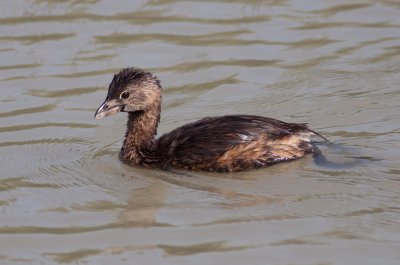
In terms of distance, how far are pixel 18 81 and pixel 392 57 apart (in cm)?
408

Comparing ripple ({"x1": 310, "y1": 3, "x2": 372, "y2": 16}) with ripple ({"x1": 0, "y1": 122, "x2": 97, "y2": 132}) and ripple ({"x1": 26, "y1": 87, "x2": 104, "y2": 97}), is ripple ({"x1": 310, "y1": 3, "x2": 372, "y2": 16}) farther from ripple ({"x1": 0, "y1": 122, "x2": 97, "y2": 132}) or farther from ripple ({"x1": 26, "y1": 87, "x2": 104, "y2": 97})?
ripple ({"x1": 0, "y1": 122, "x2": 97, "y2": 132})

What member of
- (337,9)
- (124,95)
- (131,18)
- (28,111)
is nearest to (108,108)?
(124,95)

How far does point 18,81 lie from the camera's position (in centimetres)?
1231

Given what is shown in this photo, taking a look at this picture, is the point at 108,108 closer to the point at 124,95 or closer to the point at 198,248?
the point at 124,95

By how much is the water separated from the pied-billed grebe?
0.14 meters

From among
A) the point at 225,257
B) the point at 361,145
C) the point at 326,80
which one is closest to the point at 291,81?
the point at 326,80

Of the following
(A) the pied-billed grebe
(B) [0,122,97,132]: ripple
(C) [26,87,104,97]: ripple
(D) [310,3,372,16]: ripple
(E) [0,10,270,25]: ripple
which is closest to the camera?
(A) the pied-billed grebe

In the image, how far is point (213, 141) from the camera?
393 inches

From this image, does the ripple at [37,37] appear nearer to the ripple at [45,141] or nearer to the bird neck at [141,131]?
the ripple at [45,141]

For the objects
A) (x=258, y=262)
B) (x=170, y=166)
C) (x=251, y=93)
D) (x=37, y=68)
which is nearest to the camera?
(x=258, y=262)

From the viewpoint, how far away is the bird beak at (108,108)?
10367 mm

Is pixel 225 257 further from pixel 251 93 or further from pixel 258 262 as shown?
pixel 251 93

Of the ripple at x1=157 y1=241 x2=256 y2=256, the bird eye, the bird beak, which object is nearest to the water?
the ripple at x1=157 y1=241 x2=256 y2=256

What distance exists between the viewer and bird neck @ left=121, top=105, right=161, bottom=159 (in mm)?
10445
